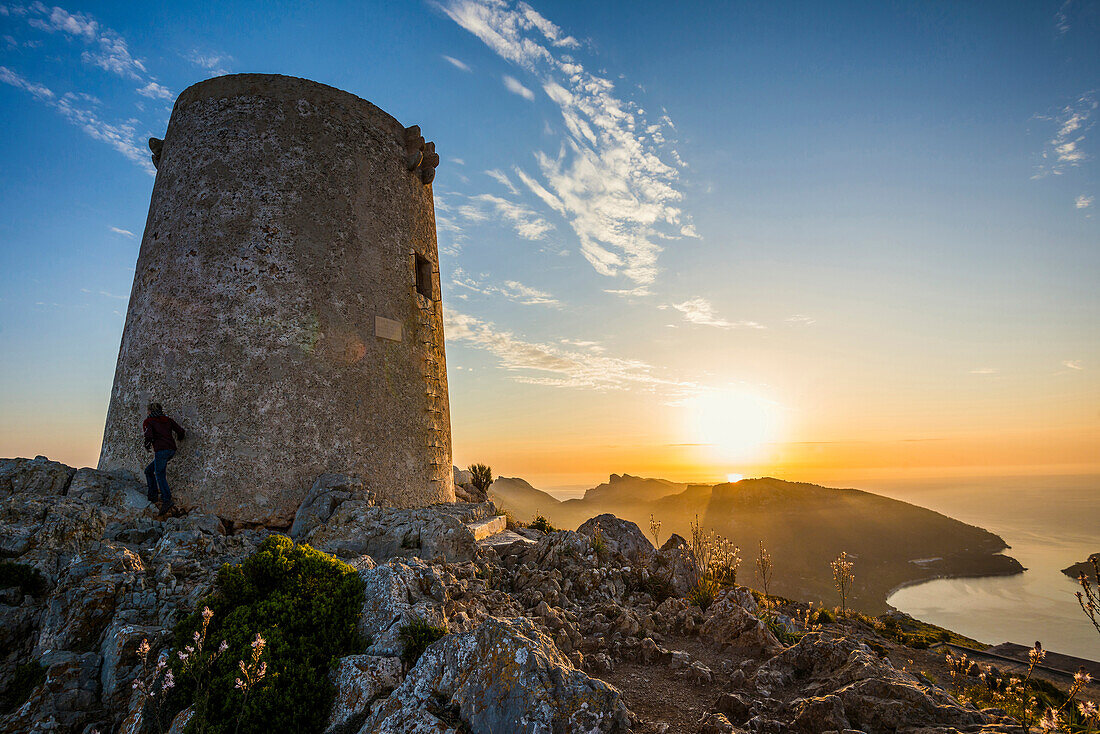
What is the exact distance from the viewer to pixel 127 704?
13.9 feet

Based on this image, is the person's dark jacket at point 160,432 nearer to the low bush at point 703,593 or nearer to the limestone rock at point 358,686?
the limestone rock at point 358,686

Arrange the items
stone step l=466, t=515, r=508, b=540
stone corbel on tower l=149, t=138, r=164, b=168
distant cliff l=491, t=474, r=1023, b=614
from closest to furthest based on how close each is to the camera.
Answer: stone step l=466, t=515, r=508, b=540, stone corbel on tower l=149, t=138, r=164, b=168, distant cliff l=491, t=474, r=1023, b=614

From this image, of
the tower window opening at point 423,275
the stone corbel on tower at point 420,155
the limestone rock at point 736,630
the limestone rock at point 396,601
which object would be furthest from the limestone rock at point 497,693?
the stone corbel on tower at point 420,155

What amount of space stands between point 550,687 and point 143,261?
431 inches

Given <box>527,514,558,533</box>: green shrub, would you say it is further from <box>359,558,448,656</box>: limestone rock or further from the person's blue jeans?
the person's blue jeans

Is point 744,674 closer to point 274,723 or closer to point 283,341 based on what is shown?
point 274,723

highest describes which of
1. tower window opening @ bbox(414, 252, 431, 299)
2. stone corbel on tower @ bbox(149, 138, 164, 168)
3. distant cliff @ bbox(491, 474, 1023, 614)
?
stone corbel on tower @ bbox(149, 138, 164, 168)

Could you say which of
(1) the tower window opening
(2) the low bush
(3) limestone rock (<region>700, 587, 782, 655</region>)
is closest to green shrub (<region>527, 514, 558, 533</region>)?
(2) the low bush

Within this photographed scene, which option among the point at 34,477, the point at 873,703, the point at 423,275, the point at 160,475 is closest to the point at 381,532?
the point at 160,475

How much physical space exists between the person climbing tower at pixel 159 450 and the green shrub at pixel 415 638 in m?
6.00

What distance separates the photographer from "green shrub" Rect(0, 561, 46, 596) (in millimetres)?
5277

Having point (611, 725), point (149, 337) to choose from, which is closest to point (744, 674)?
point (611, 725)

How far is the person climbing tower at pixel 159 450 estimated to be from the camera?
26.4 ft

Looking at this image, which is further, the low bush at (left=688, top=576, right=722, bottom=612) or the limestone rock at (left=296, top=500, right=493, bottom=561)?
the low bush at (left=688, top=576, right=722, bottom=612)
